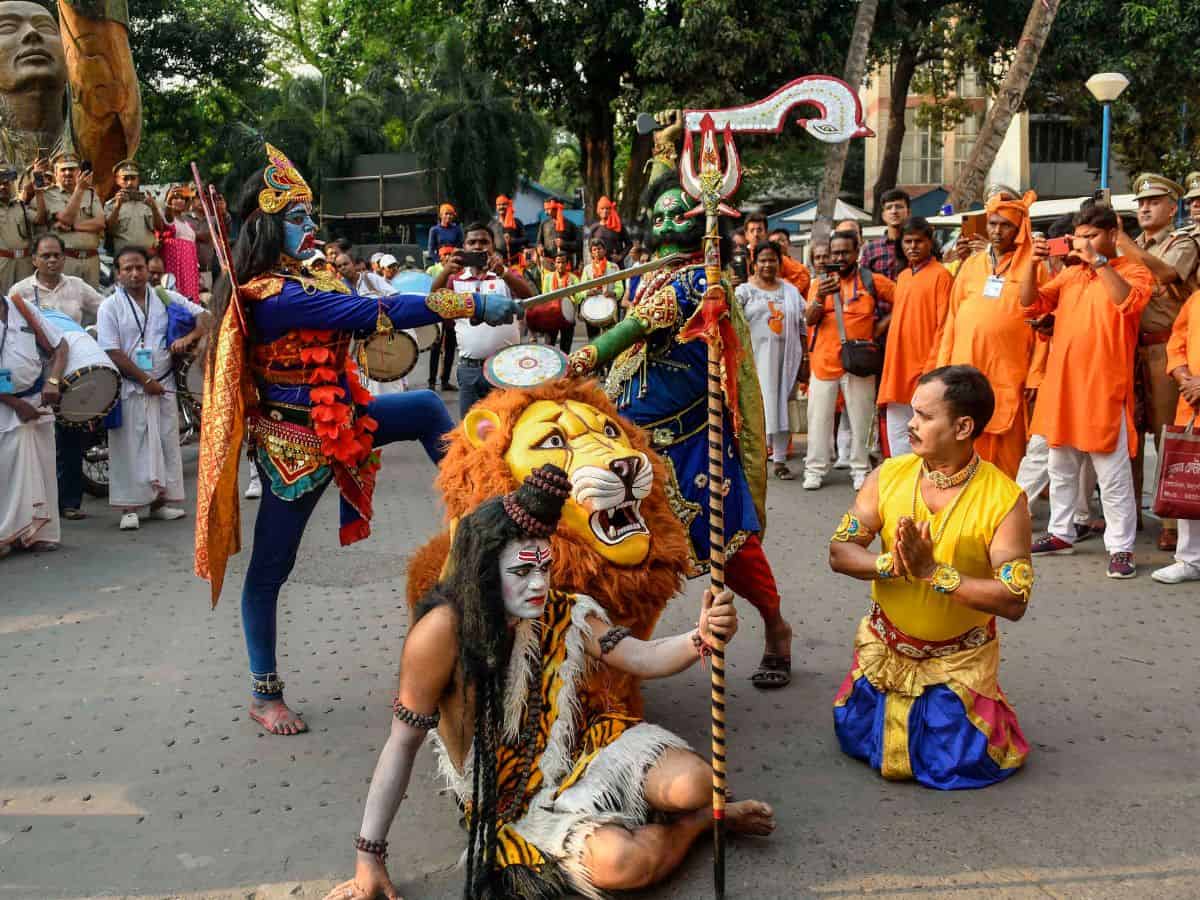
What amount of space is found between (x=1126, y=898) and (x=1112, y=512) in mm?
3722

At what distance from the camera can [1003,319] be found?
714 centimetres

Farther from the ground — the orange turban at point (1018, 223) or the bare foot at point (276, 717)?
the orange turban at point (1018, 223)

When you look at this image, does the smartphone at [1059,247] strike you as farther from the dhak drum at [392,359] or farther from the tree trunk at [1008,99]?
the tree trunk at [1008,99]

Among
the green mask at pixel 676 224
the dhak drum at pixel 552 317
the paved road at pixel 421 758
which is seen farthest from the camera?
the dhak drum at pixel 552 317

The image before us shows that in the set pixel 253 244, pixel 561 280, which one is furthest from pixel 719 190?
pixel 561 280

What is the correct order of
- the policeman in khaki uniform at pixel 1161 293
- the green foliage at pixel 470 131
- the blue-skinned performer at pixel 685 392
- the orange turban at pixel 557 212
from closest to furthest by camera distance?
the blue-skinned performer at pixel 685 392
the policeman in khaki uniform at pixel 1161 293
the orange turban at pixel 557 212
the green foliage at pixel 470 131

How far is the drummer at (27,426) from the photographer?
737 cm

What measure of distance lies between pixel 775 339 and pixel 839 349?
2.20 feet

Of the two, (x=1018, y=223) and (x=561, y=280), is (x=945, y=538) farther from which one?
(x=561, y=280)

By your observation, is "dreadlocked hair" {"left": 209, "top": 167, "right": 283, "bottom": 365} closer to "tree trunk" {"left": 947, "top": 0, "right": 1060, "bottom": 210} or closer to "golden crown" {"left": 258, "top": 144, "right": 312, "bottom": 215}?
"golden crown" {"left": 258, "top": 144, "right": 312, "bottom": 215}

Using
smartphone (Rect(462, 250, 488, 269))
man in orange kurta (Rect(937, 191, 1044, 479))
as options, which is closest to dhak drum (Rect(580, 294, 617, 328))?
smartphone (Rect(462, 250, 488, 269))

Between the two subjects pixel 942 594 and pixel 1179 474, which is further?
pixel 1179 474

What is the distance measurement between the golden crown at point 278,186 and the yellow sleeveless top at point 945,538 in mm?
2368

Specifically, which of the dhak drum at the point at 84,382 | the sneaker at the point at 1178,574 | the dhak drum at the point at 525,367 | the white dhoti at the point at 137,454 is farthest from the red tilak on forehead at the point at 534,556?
the white dhoti at the point at 137,454
